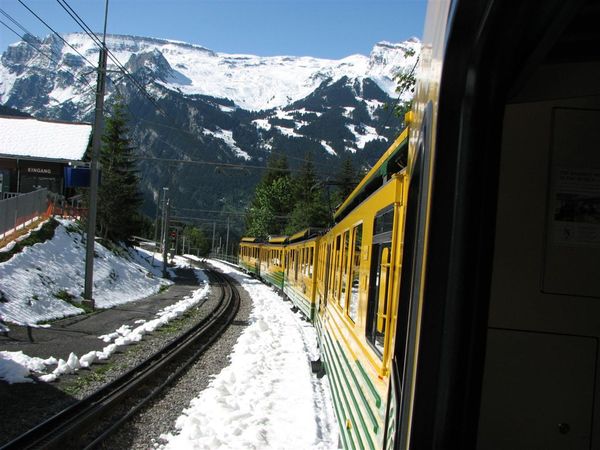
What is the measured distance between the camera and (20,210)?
2011 centimetres

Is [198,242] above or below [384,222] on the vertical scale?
below

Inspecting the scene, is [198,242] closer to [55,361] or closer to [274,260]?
[274,260]

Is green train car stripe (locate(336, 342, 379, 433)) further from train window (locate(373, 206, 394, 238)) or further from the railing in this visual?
the railing

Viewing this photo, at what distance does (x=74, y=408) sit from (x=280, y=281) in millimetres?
19080

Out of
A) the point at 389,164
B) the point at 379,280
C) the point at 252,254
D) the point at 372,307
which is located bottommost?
the point at 252,254

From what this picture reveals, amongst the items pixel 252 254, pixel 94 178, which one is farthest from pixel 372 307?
pixel 252 254

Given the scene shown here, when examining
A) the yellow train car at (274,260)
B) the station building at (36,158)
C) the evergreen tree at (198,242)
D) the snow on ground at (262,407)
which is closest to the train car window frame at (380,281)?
the snow on ground at (262,407)

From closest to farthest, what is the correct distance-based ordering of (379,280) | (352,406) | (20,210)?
(379,280)
(352,406)
(20,210)

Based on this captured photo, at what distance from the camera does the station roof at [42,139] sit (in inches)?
1464

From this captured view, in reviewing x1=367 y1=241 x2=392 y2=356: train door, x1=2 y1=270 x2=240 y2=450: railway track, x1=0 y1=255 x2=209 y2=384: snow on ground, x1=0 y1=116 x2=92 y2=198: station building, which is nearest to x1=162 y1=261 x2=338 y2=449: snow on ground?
x1=2 y1=270 x2=240 y2=450: railway track

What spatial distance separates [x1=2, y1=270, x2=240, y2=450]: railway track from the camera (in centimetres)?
595

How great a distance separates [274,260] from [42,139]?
70.1 ft

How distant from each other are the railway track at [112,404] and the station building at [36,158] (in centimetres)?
2779

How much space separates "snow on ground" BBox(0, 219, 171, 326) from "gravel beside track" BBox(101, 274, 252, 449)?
5.01 metres
